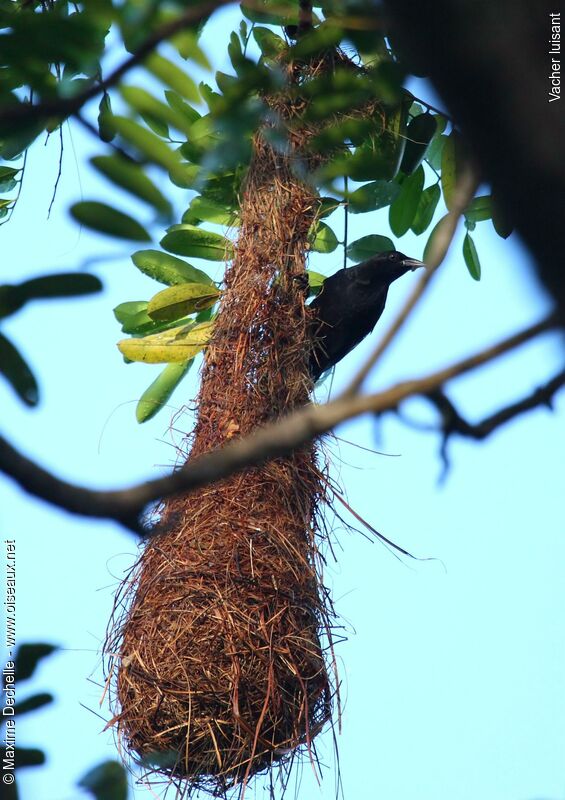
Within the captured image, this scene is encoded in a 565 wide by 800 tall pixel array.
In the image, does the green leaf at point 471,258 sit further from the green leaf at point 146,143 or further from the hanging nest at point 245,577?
the green leaf at point 146,143

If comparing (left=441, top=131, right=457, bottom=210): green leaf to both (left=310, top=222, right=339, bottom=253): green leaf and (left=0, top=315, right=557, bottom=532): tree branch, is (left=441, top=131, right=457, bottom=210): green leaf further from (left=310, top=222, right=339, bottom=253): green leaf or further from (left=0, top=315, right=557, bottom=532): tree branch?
(left=0, top=315, right=557, bottom=532): tree branch

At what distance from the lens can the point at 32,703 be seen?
126 centimetres

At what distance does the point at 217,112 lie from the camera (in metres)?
1.05

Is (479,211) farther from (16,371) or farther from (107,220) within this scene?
(107,220)

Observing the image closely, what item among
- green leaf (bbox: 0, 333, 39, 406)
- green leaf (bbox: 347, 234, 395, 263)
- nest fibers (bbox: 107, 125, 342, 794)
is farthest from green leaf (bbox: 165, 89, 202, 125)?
green leaf (bbox: 347, 234, 395, 263)

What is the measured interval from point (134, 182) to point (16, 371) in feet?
1.11

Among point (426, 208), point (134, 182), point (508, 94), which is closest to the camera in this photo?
point (508, 94)

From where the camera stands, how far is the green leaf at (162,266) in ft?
10.5

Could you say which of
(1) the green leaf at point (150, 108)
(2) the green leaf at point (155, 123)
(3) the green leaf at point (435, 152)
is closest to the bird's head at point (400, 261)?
(3) the green leaf at point (435, 152)

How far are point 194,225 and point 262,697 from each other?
1587 mm

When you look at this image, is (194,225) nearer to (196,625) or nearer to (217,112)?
(196,625)

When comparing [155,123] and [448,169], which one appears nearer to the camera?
[155,123]

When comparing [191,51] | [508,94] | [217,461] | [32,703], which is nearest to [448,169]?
[191,51]

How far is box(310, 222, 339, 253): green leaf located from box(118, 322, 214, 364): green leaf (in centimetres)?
52
